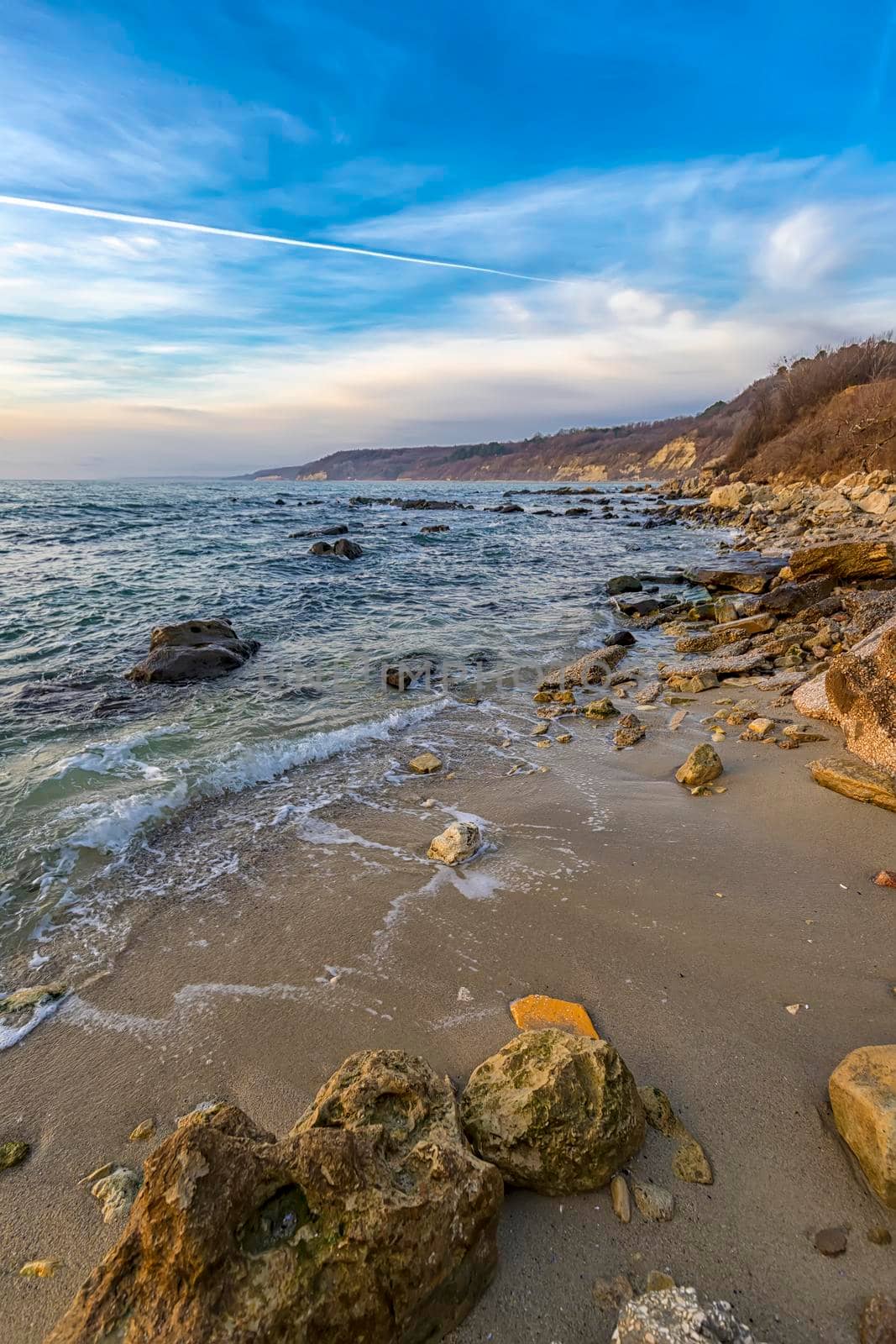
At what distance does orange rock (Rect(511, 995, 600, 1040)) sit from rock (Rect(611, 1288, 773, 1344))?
44.6 inches

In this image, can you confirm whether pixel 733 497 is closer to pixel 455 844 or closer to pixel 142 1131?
pixel 455 844

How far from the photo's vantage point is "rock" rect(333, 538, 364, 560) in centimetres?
2311

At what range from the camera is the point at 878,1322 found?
64.9 inches

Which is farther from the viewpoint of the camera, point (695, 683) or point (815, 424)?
point (815, 424)

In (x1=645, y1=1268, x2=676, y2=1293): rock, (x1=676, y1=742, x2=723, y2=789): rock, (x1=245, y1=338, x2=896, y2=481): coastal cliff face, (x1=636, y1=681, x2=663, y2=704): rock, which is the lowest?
(x1=636, y1=681, x2=663, y2=704): rock

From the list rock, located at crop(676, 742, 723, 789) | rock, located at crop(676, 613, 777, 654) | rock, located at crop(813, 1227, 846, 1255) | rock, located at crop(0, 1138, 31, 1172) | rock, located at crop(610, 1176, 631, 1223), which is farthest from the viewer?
rock, located at crop(676, 613, 777, 654)

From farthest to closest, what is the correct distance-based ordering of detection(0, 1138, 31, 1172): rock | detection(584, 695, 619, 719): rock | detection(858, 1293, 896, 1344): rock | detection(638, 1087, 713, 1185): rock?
detection(584, 695, 619, 719): rock, detection(0, 1138, 31, 1172): rock, detection(638, 1087, 713, 1185): rock, detection(858, 1293, 896, 1344): rock

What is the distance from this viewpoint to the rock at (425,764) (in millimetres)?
5992

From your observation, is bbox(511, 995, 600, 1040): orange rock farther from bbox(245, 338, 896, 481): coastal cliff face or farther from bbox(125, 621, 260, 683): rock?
bbox(245, 338, 896, 481): coastal cliff face

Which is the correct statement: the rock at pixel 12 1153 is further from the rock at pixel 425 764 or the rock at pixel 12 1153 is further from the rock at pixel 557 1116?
the rock at pixel 425 764

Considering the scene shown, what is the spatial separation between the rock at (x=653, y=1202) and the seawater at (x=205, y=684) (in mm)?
→ 3159

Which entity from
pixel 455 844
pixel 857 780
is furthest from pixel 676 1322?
pixel 857 780

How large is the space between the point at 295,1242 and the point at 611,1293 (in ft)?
3.15

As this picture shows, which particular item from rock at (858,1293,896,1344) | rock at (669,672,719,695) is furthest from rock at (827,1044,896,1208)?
rock at (669,672,719,695)
